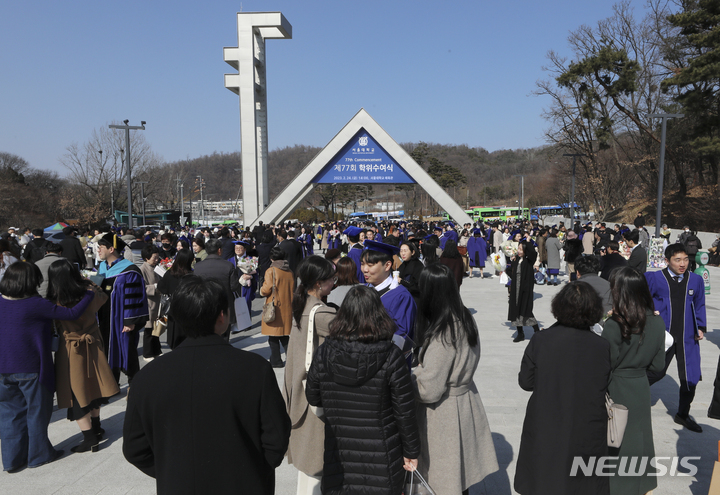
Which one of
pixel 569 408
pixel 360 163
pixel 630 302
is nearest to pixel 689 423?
pixel 630 302

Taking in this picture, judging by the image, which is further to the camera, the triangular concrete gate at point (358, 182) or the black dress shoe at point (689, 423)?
the triangular concrete gate at point (358, 182)

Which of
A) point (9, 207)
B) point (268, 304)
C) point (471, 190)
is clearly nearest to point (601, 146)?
point (268, 304)

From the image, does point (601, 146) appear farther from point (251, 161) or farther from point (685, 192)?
point (251, 161)

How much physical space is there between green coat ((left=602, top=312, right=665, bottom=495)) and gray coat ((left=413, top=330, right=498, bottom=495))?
0.92 metres

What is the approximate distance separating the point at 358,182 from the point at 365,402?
21.7 m

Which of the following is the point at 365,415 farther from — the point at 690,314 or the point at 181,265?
the point at 181,265

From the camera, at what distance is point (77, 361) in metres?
4.48

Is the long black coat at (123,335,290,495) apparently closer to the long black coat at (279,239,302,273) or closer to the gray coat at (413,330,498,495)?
the gray coat at (413,330,498,495)

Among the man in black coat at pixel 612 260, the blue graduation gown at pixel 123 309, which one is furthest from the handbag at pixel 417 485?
the man in black coat at pixel 612 260

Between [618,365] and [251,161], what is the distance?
24.5m

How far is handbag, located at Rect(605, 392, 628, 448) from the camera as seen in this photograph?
2.94 m

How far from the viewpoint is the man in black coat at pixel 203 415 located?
2.05 metres

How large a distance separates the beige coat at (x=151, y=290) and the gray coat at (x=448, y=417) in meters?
5.08

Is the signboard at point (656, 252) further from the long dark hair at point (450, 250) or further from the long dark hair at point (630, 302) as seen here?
the long dark hair at point (630, 302)
